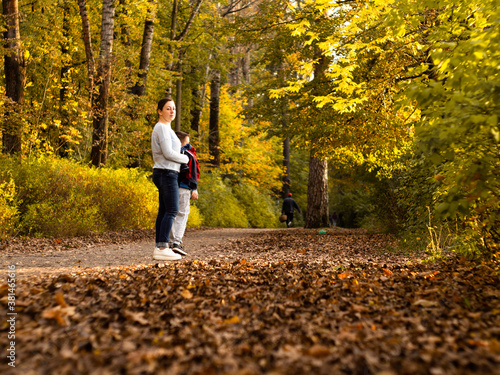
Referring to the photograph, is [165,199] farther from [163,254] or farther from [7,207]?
[7,207]

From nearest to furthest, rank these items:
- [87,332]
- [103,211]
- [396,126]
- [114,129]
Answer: [87,332], [396,126], [103,211], [114,129]

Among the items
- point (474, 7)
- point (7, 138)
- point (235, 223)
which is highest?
point (474, 7)

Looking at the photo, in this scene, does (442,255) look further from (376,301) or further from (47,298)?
(47,298)

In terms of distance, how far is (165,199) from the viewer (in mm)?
5371

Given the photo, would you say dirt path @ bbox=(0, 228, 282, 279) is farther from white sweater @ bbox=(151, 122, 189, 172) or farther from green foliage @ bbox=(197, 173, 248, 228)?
green foliage @ bbox=(197, 173, 248, 228)

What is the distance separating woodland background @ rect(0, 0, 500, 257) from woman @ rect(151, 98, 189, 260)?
2876 mm

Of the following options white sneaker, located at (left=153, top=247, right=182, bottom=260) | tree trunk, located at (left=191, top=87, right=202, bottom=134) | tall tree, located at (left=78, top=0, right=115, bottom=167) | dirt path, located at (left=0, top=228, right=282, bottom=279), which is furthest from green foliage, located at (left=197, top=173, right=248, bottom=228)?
white sneaker, located at (left=153, top=247, right=182, bottom=260)

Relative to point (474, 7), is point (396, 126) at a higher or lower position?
lower

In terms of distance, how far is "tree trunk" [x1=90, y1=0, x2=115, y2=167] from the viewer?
11375 mm

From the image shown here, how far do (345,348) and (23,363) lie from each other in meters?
1.76

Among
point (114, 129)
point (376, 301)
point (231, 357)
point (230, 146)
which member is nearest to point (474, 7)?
point (376, 301)

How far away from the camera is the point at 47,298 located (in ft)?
10.2

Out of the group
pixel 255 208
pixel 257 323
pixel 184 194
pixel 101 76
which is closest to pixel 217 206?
pixel 255 208

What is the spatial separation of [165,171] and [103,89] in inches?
294
